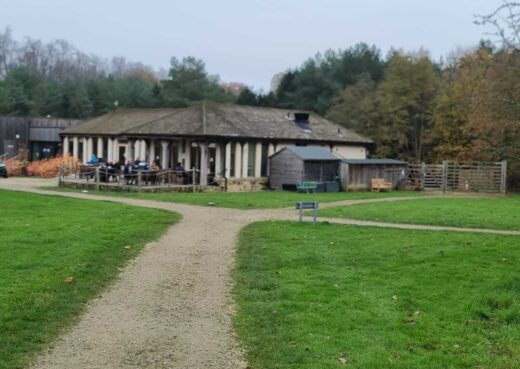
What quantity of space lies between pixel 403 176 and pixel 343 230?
1035 inches

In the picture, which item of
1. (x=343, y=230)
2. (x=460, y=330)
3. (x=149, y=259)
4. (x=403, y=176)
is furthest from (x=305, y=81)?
(x=460, y=330)

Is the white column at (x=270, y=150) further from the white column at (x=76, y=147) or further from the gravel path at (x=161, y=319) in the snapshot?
the gravel path at (x=161, y=319)

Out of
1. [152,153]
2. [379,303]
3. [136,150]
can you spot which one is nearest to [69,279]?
[379,303]

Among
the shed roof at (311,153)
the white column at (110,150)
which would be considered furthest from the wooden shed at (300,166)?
the white column at (110,150)

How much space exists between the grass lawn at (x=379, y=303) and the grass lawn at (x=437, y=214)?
191 inches

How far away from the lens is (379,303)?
9664 mm

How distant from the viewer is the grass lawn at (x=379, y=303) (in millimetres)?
7391

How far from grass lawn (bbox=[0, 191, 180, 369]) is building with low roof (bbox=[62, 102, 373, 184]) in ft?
48.2

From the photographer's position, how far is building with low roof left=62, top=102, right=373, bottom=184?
37.3 meters

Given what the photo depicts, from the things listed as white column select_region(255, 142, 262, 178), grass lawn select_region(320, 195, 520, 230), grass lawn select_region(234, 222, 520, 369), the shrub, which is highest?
white column select_region(255, 142, 262, 178)

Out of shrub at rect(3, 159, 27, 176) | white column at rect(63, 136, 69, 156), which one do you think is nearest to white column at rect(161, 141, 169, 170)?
white column at rect(63, 136, 69, 156)

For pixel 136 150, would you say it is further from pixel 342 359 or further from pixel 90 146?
pixel 342 359

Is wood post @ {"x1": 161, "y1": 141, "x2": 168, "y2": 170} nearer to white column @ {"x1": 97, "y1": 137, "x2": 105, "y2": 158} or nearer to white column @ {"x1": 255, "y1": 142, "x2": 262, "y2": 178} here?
white column @ {"x1": 255, "y1": 142, "x2": 262, "y2": 178}

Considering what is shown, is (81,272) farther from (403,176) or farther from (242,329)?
(403,176)
